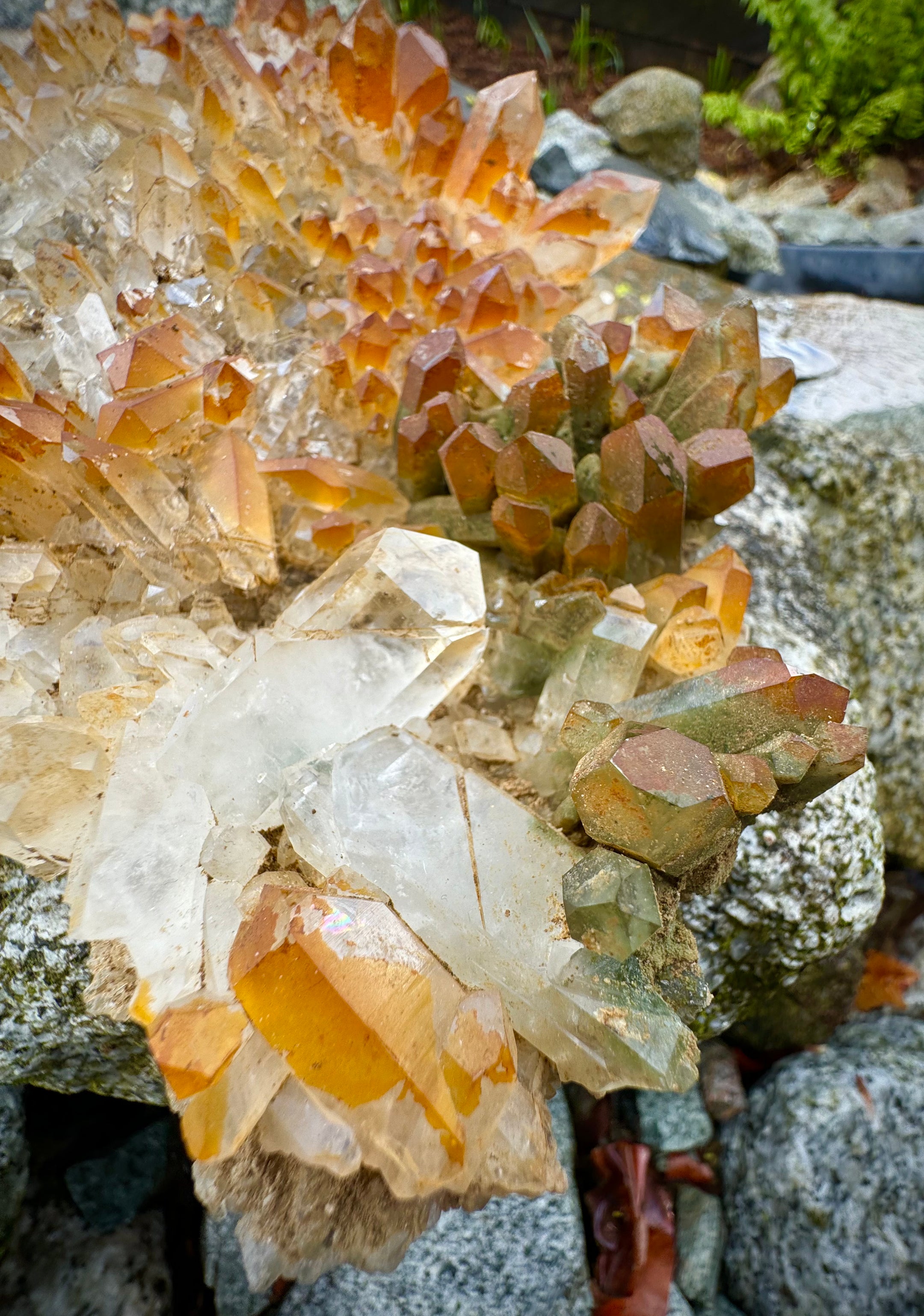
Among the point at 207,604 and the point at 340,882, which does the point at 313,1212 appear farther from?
the point at 207,604

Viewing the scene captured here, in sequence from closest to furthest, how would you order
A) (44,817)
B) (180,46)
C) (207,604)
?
(44,817), (207,604), (180,46)

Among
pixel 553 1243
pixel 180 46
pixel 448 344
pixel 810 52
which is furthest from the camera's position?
pixel 810 52

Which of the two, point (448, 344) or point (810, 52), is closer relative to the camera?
point (448, 344)

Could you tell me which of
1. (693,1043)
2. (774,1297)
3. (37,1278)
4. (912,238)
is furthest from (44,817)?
(912,238)

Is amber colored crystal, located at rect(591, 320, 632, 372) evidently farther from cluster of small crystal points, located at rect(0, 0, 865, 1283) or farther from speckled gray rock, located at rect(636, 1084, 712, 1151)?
speckled gray rock, located at rect(636, 1084, 712, 1151)

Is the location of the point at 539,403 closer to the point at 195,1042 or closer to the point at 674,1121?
the point at 195,1042

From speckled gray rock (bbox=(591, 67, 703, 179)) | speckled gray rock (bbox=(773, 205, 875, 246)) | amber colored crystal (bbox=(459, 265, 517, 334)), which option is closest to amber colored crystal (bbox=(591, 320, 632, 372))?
amber colored crystal (bbox=(459, 265, 517, 334))

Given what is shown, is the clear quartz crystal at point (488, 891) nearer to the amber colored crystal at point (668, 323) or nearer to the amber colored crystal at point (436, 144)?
the amber colored crystal at point (668, 323)

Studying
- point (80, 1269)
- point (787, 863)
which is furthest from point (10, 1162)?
point (787, 863)
